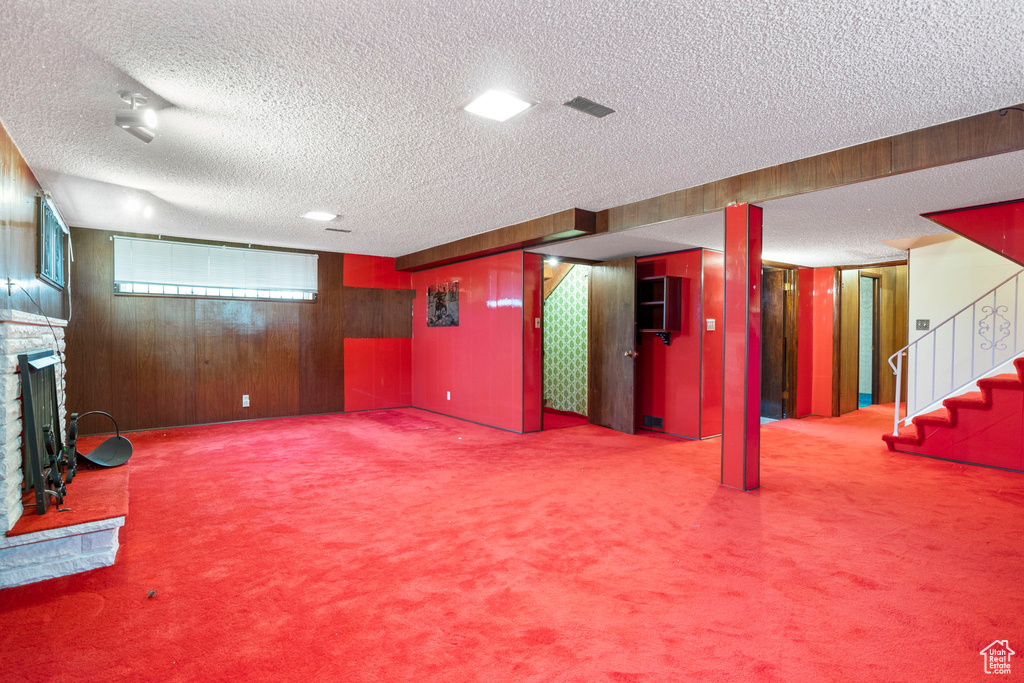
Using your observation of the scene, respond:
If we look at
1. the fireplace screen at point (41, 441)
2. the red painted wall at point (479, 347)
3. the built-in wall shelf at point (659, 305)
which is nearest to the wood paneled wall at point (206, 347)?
the red painted wall at point (479, 347)

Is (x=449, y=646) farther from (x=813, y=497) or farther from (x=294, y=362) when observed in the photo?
(x=294, y=362)

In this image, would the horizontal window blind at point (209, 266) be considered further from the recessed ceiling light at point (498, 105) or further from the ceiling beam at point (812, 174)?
the recessed ceiling light at point (498, 105)

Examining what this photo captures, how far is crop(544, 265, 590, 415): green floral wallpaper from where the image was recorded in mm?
7453

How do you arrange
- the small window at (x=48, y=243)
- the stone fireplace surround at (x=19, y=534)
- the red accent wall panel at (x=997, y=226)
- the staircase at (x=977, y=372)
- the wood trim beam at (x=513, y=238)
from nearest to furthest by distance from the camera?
1. the stone fireplace surround at (x=19, y=534)
2. the small window at (x=48, y=243)
3. the red accent wall panel at (x=997, y=226)
4. the staircase at (x=977, y=372)
5. the wood trim beam at (x=513, y=238)

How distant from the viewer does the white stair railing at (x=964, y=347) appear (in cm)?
516

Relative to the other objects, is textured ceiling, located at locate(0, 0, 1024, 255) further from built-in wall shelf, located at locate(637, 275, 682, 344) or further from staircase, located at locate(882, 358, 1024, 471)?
staircase, located at locate(882, 358, 1024, 471)

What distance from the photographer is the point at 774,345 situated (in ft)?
25.4

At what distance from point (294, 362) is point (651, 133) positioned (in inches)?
248

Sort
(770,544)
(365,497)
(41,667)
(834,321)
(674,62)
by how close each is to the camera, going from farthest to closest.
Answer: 1. (834,321)
2. (365,497)
3. (770,544)
4. (674,62)
5. (41,667)

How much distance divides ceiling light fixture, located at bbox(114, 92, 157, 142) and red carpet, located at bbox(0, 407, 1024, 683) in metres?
2.35

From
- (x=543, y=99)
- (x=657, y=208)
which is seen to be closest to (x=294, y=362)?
(x=657, y=208)

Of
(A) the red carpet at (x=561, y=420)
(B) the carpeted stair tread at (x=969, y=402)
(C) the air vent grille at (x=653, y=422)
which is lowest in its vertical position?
(A) the red carpet at (x=561, y=420)

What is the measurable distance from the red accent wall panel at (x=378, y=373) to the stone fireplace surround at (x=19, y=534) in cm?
516

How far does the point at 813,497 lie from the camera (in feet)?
12.8
